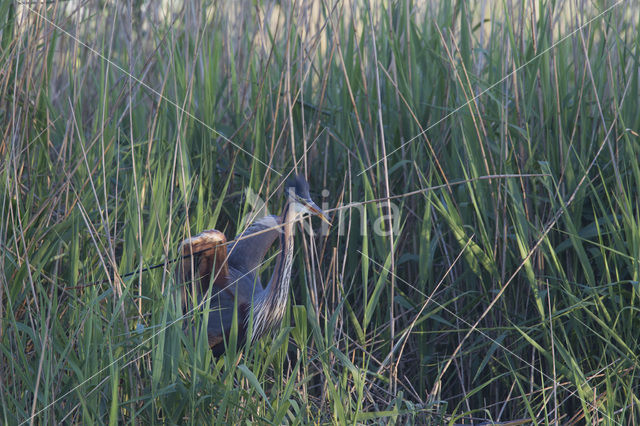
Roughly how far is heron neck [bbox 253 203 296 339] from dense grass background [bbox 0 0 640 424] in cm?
7

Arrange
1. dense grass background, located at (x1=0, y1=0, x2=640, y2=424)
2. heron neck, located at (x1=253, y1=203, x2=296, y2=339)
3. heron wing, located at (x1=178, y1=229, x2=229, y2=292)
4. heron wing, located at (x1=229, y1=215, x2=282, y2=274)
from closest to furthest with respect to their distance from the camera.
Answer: dense grass background, located at (x1=0, y1=0, x2=640, y2=424) < heron wing, located at (x1=178, y1=229, x2=229, y2=292) < heron neck, located at (x1=253, y1=203, x2=296, y2=339) < heron wing, located at (x1=229, y1=215, x2=282, y2=274)

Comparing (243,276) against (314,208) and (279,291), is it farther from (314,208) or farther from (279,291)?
(314,208)

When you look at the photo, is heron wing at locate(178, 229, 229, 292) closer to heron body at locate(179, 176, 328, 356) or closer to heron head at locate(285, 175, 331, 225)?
heron body at locate(179, 176, 328, 356)

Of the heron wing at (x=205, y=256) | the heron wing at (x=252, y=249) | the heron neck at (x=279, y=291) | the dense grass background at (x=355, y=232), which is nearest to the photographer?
the dense grass background at (x=355, y=232)

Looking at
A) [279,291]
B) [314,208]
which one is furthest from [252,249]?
[314,208]

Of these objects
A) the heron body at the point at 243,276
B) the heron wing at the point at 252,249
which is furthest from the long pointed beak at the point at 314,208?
the heron wing at the point at 252,249

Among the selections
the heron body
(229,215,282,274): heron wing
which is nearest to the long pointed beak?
the heron body

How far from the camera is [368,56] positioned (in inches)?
93.9

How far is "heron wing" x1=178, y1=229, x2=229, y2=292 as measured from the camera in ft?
5.86

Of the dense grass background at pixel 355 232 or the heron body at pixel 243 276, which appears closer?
the dense grass background at pixel 355 232

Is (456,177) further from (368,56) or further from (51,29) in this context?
(51,29)

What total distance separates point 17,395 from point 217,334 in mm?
517

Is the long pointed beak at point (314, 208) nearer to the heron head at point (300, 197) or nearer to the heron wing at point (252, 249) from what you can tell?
the heron head at point (300, 197)

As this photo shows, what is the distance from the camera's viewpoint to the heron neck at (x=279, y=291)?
74.9 inches
